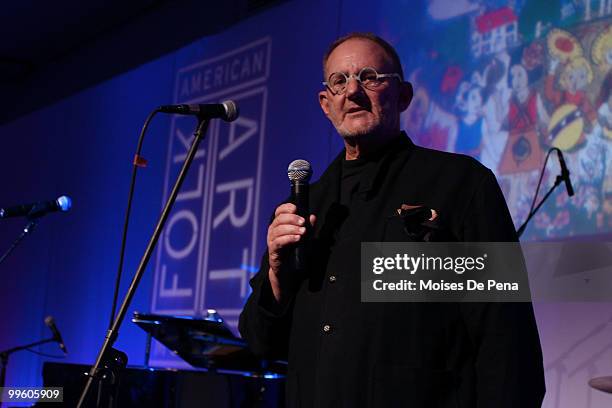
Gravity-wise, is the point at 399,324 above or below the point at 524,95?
below

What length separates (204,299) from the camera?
216 inches

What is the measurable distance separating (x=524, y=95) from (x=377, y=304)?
7.48 feet

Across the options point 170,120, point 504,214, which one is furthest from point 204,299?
point 504,214

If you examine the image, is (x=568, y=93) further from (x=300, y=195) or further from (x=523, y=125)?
(x=300, y=195)

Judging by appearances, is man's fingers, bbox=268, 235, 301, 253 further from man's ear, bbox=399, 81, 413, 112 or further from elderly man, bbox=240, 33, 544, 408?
man's ear, bbox=399, 81, 413, 112

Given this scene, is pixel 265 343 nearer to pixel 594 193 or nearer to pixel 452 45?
pixel 594 193

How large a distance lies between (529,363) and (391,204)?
1.46 feet

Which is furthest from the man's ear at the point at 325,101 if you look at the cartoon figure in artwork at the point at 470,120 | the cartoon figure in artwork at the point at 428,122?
the cartoon figure in artwork at the point at 428,122

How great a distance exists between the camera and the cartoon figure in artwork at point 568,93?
351cm

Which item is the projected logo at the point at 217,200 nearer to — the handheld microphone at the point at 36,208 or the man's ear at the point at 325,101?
the handheld microphone at the point at 36,208

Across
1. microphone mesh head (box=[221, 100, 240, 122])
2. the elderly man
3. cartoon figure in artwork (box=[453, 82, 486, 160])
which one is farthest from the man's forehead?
cartoon figure in artwork (box=[453, 82, 486, 160])

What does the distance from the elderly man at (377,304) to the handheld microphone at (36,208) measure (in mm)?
2526

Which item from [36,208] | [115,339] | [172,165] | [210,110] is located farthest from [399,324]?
[172,165]

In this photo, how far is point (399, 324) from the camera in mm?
1707
